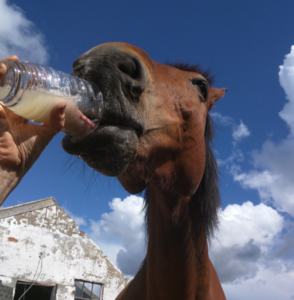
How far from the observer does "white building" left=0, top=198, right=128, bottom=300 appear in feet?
40.3

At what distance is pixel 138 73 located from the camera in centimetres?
188

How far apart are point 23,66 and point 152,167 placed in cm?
122

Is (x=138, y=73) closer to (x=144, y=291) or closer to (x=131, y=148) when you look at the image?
(x=131, y=148)

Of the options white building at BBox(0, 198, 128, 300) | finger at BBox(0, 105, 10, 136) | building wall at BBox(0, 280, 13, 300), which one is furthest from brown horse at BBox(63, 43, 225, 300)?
white building at BBox(0, 198, 128, 300)

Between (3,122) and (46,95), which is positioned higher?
(46,95)

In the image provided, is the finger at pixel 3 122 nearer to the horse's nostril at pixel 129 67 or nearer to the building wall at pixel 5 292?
the horse's nostril at pixel 129 67

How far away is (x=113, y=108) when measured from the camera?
5.48 feet

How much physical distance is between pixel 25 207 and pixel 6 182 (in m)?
13.4

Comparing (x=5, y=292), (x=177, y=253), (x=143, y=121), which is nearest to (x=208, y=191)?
(x=177, y=253)

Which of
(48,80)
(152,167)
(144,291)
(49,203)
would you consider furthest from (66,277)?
(48,80)

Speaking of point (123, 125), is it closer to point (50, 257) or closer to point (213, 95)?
point (213, 95)

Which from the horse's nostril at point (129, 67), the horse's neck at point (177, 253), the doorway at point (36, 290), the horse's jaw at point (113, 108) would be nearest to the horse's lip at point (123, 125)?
the horse's jaw at point (113, 108)

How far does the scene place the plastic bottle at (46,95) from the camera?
4.05 feet

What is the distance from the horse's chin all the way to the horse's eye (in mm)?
1061
